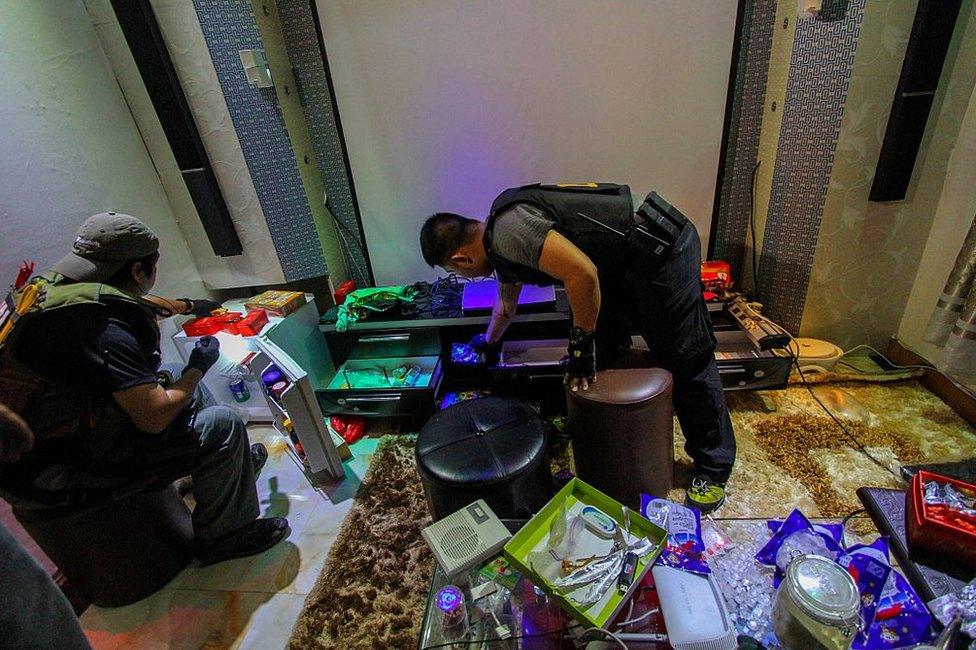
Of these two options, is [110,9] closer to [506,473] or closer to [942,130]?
[506,473]

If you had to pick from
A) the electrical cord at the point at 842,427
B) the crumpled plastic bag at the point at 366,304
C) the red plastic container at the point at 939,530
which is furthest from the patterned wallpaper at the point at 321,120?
the red plastic container at the point at 939,530

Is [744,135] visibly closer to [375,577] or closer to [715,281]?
[715,281]

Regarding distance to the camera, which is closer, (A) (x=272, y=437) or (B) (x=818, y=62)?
(B) (x=818, y=62)

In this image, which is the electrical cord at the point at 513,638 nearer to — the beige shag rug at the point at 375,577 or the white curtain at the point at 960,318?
the beige shag rug at the point at 375,577

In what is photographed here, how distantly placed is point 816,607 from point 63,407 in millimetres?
1868

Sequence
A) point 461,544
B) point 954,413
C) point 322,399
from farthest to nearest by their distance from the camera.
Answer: point 322,399 → point 954,413 → point 461,544

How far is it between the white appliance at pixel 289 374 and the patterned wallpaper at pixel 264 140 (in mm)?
266

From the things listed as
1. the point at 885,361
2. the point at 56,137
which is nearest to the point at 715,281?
the point at 885,361

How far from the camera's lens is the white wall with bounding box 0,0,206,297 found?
5.38ft

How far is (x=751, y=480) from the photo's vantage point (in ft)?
5.79

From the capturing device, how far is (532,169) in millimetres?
2355

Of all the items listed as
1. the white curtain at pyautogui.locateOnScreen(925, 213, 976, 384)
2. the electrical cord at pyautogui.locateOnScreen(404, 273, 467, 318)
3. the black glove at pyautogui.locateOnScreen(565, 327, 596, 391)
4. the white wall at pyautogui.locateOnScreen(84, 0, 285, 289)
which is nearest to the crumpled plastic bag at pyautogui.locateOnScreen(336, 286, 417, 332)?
the electrical cord at pyautogui.locateOnScreen(404, 273, 467, 318)

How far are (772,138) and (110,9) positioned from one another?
2.98m

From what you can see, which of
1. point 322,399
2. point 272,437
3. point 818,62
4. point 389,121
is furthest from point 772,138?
point 272,437
